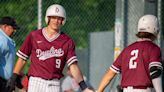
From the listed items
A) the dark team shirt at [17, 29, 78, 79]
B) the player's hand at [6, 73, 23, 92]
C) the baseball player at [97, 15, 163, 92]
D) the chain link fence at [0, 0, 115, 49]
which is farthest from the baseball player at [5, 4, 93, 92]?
the chain link fence at [0, 0, 115, 49]

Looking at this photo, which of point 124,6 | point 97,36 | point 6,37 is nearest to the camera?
point 6,37

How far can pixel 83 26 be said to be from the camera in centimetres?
1783

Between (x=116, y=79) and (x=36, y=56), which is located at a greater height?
(x=36, y=56)

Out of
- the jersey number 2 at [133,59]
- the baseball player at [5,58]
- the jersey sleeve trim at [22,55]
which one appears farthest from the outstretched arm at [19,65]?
the jersey number 2 at [133,59]

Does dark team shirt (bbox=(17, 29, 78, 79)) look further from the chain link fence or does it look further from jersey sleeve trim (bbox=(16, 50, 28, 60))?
the chain link fence

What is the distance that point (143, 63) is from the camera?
10750mm

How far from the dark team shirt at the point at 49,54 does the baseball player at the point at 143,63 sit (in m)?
1.12

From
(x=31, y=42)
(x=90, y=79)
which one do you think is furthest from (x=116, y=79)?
(x=31, y=42)

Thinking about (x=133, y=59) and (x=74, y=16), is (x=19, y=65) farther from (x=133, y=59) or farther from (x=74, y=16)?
(x=74, y=16)

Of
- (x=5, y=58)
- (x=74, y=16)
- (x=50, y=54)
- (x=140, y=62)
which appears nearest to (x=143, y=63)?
(x=140, y=62)

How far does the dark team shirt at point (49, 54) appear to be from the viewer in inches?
465

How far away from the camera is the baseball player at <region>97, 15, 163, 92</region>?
1066cm

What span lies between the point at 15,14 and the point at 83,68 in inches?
68.7

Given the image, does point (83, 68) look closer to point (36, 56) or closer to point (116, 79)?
point (116, 79)
